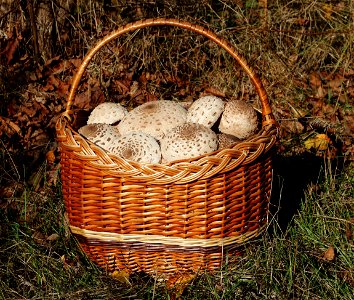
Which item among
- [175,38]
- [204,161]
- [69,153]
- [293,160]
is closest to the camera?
[204,161]

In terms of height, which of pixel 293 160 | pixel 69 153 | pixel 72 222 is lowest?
pixel 293 160

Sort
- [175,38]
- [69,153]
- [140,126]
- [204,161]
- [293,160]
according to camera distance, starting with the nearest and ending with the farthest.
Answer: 1. [204,161]
2. [69,153]
3. [140,126]
4. [293,160]
5. [175,38]

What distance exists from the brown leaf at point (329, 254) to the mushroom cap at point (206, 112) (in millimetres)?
752

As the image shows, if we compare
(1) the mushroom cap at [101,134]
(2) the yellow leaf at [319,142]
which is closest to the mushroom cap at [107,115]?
(1) the mushroom cap at [101,134]

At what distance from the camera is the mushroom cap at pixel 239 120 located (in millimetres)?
2543

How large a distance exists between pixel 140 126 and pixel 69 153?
1.18 feet

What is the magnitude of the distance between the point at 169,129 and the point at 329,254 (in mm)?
882

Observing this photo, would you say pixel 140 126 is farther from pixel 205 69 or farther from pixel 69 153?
pixel 205 69

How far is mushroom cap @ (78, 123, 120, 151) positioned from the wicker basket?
102mm

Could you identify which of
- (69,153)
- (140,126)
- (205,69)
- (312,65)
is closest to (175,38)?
(205,69)

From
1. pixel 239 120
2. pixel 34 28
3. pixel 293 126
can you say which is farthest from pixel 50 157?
pixel 293 126

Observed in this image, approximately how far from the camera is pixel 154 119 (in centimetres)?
253

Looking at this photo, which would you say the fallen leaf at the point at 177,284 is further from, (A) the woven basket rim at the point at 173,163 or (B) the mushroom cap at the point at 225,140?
(B) the mushroom cap at the point at 225,140

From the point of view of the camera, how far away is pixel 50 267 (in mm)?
2463
